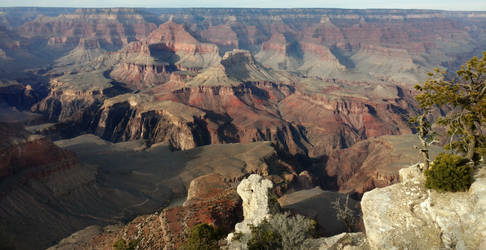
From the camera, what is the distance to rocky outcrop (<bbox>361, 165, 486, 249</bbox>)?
18.6 m

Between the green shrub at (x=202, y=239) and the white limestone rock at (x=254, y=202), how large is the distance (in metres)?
2.31

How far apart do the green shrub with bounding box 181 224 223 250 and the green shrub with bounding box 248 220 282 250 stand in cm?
472

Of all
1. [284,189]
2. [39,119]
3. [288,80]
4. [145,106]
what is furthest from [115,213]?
[288,80]

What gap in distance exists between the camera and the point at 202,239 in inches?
1249

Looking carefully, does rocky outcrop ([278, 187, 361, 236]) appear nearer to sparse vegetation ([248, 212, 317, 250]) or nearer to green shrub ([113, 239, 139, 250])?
sparse vegetation ([248, 212, 317, 250])

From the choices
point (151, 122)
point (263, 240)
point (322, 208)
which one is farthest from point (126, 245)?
point (151, 122)

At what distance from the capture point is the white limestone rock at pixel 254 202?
101 feet

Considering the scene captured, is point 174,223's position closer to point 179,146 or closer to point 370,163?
point 370,163

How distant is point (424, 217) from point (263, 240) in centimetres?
1232

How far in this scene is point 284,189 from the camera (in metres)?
73.6

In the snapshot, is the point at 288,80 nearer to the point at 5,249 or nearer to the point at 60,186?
the point at 60,186

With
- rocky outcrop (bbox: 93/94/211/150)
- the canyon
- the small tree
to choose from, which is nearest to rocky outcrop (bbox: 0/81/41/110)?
the canyon

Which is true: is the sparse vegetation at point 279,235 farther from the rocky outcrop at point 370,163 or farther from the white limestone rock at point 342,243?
the rocky outcrop at point 370,163

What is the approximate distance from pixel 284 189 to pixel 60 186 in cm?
4533
